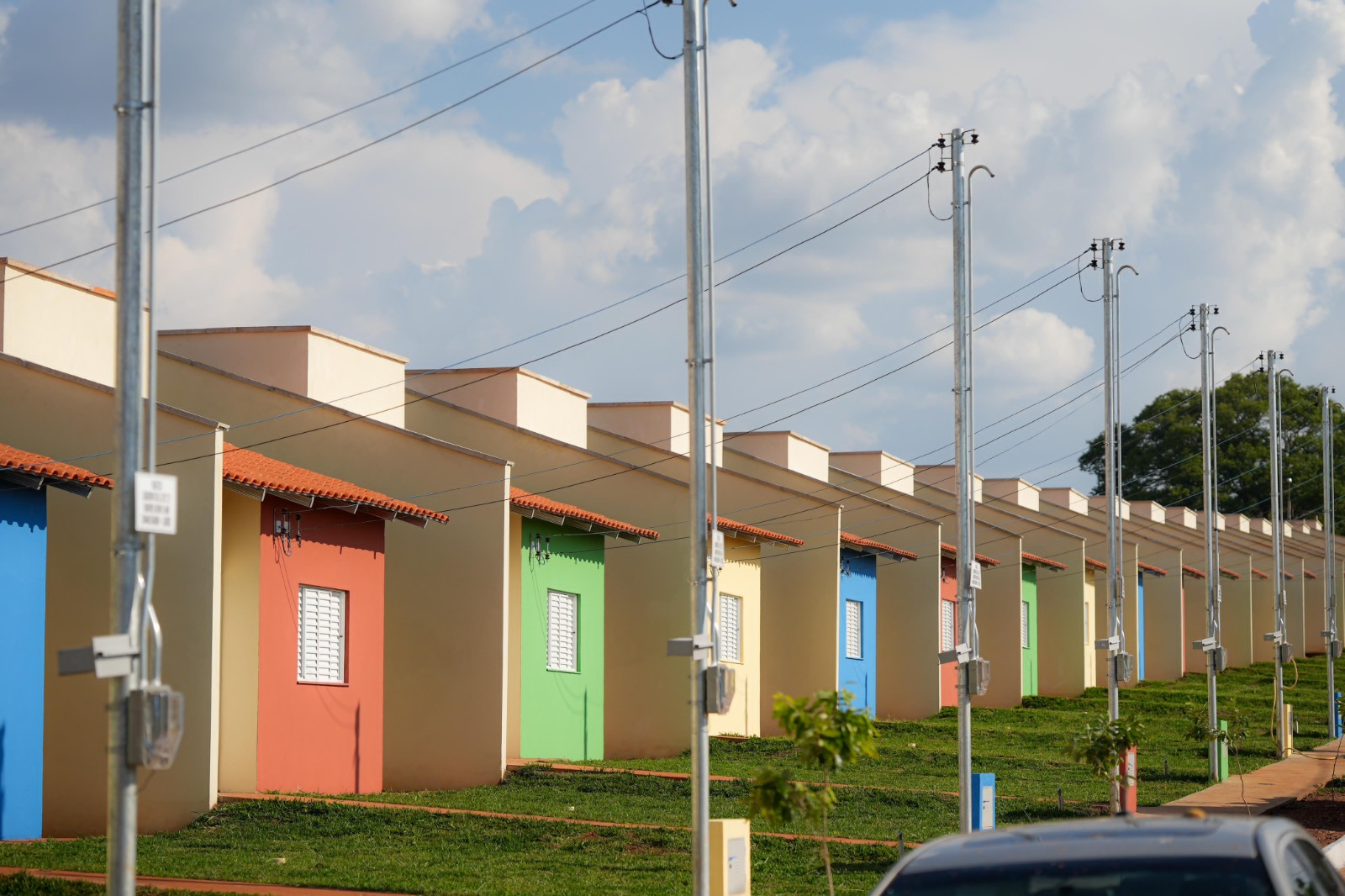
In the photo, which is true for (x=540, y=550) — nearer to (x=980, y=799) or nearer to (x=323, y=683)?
(x=323, y=683)

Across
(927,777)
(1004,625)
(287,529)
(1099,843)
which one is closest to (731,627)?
→ (927,777)

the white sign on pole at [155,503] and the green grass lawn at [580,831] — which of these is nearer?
the white sign on pole at [155,503]

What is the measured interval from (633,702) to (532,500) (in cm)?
632

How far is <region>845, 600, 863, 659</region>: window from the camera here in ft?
126

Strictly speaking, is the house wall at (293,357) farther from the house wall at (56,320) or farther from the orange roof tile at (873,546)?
the orange roof tile at (873,546)

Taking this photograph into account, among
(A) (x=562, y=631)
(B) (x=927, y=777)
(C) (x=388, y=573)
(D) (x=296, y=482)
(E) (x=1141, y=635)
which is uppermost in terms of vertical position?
(D) (x=296, y=482)

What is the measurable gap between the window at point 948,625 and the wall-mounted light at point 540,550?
743 inches

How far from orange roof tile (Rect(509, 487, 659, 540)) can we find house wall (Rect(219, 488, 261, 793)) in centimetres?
468

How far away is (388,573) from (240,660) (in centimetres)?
481

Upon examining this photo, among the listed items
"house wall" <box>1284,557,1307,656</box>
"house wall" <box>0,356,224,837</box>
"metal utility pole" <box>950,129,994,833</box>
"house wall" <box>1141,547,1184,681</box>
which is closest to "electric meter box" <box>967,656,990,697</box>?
"metal utility pole" <box>950,129,994,833</box>

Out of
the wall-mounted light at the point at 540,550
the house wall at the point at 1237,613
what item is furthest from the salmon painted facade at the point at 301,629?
the house wall at the point at 1237,613

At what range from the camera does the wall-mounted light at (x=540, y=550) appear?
2669 cm

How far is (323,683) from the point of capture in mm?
21797

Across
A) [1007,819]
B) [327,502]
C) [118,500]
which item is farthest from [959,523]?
[118,500]
